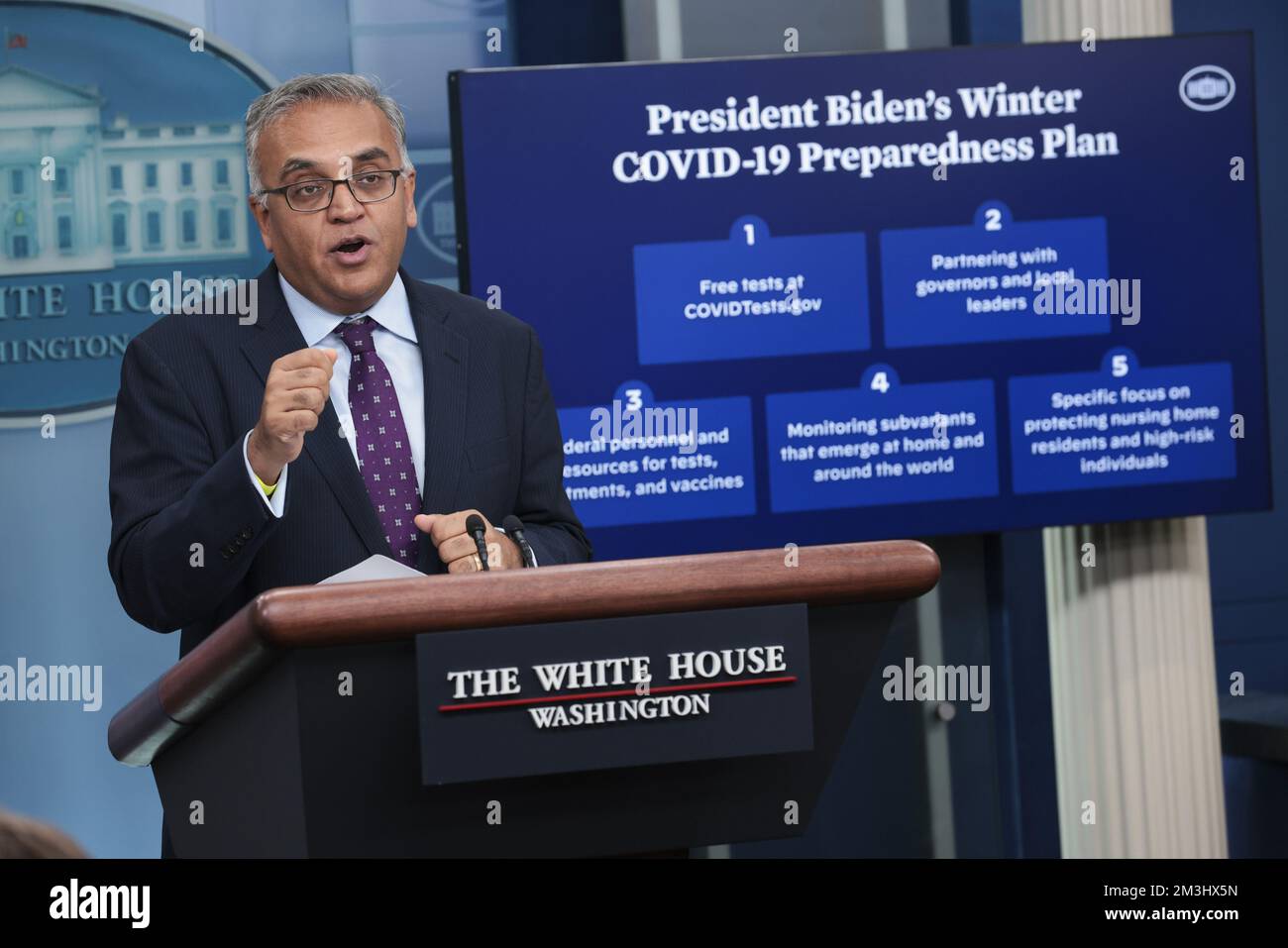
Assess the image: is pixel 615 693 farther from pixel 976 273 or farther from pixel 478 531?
pixel 976 273

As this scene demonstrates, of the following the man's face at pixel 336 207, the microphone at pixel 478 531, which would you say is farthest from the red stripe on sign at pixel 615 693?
the man's face at pixel 336 207

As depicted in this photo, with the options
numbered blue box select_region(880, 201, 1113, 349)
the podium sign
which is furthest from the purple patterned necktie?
numbered blue box select_region(880, 201, 1113, 349)

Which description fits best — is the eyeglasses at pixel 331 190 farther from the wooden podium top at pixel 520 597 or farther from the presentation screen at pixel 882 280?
the presentation screen at pixel 882 280

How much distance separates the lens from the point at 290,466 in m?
1.74

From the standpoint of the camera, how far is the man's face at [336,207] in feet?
6.04

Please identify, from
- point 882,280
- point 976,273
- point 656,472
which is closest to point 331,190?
point 656,472

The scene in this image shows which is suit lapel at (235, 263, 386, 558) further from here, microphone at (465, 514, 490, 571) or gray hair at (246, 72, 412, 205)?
gray hair at (246, 72, 412, 205)

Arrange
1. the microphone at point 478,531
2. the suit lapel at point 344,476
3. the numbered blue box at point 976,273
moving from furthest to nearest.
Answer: the numbered blue box at point 976,273
the suit lapel at point 344,476
the microphone at point 478,531

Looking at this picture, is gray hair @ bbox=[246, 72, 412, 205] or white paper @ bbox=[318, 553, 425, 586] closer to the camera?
white paper @ bbox=[318, 553, 425, 586]

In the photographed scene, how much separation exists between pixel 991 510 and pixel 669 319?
34.2 inches

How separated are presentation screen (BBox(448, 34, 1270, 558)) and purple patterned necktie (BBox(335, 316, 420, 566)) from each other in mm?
1448

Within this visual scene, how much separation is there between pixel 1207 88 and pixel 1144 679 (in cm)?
142

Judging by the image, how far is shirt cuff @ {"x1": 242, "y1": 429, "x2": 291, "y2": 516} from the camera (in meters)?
1.48
